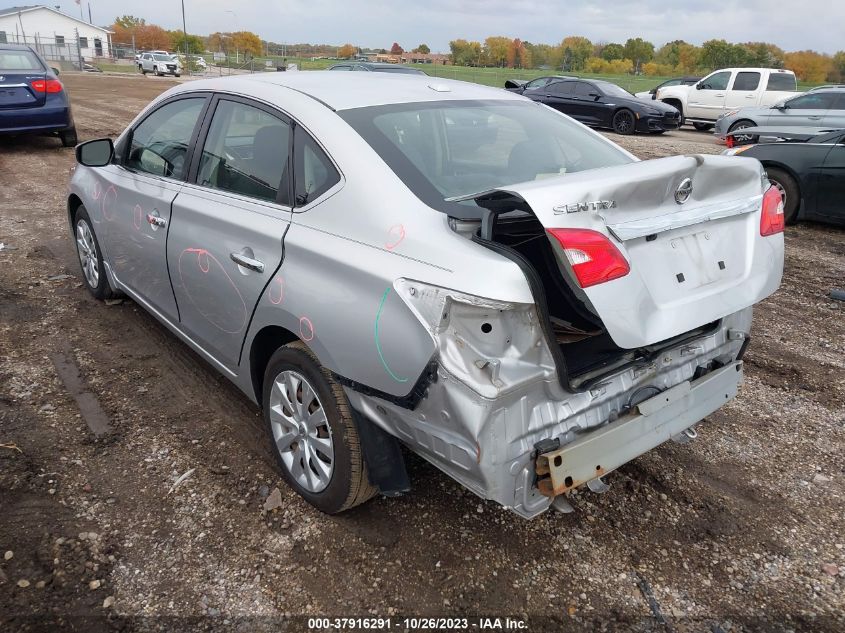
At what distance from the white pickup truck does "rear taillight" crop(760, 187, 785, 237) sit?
708 inches

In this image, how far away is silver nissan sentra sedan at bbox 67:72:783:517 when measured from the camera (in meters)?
2.10

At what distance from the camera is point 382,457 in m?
2.55

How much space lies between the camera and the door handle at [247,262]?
2803mm

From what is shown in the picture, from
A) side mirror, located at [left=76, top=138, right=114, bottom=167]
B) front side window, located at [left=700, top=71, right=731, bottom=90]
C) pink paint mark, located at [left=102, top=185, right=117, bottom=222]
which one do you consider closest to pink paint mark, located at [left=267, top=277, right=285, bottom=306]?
pink paint mark, located at [left=102, top=185, right=117, bottom=222]

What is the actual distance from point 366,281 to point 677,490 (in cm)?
187

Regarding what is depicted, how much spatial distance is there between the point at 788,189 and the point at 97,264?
7.57 meters

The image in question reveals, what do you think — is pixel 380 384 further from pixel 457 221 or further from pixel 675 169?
pixel 675 169

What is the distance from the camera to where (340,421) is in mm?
2531

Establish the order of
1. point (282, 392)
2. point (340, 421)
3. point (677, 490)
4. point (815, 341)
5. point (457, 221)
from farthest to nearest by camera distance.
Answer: point (815, 341) < point (677, 490) < point (282, 392) < point (340, 421) < point (457, 221)

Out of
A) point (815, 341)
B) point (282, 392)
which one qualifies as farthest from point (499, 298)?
point (815, 341)

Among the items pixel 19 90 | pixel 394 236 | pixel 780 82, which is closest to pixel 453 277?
pixel 394 236

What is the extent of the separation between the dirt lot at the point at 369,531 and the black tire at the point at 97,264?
0.89 meters

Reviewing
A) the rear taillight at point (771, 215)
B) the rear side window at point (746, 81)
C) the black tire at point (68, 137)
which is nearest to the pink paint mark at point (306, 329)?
the rear taillight at point (771, 215)

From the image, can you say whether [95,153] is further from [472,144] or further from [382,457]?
[382,457]
